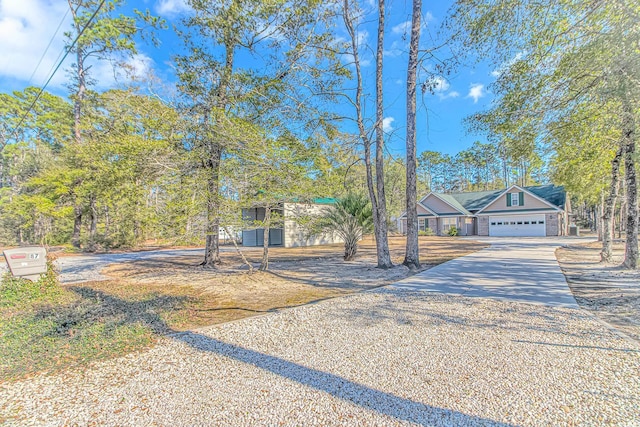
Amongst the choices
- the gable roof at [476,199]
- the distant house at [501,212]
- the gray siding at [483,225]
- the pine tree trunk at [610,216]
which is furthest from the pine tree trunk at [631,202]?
the gable roof at [476,199]

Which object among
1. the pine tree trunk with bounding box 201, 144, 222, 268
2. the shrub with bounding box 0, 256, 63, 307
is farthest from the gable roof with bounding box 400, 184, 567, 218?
the shrub with bounding box 0, 256, 63, 307

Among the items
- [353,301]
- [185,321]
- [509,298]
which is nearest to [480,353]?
[353,301]

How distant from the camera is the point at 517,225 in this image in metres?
26.7

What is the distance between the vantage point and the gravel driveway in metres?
2.26

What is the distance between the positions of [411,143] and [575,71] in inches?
178

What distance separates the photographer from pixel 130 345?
368 cm

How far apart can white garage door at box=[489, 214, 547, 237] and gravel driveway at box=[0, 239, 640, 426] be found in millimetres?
26459

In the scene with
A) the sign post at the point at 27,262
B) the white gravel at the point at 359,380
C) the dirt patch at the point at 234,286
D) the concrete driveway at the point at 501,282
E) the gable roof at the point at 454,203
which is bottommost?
the dirt patch at the point at 234,286

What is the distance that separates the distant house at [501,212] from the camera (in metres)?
25.5

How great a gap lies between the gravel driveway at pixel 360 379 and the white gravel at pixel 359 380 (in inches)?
0.5

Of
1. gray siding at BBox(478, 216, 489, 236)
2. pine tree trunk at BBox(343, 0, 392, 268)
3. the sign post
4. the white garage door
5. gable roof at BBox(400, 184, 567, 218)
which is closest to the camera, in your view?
the sign post

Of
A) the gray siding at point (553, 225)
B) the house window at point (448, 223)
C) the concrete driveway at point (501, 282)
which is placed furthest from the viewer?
the house window at point (448, 223)

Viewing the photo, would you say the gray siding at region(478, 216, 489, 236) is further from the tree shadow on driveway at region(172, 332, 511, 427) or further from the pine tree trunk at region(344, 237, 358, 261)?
the tree shadow on driveway at region(172, 332, 511, 427)

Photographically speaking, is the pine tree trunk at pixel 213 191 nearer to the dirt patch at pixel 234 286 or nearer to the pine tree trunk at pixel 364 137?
the dirt patch at pixel 234 286
